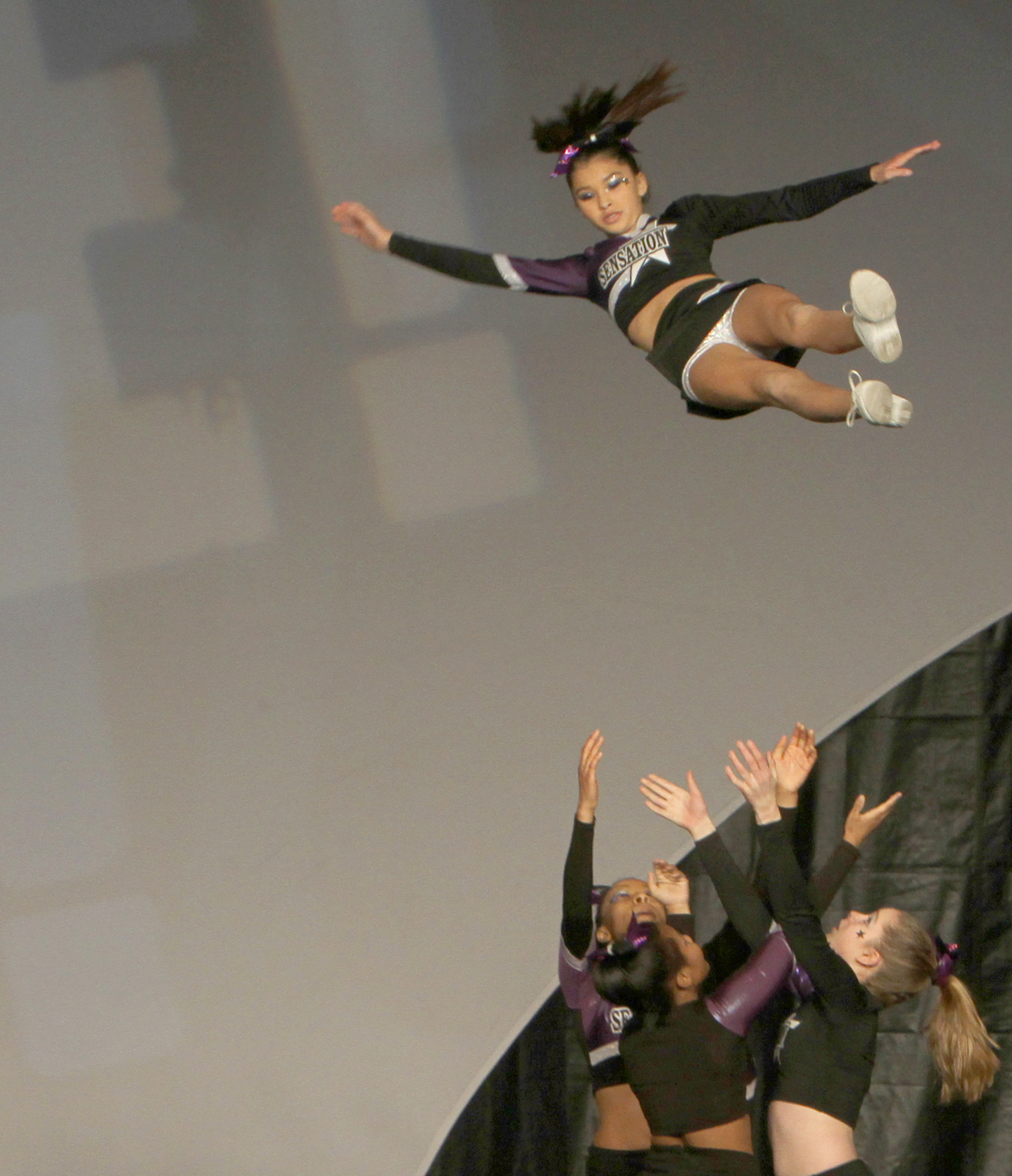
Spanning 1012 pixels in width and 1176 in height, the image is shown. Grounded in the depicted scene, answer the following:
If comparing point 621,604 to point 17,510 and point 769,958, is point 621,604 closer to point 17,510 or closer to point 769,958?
point 769,958

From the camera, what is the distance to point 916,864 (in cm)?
313

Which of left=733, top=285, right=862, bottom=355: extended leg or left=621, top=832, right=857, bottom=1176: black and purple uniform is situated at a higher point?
left=733, top=285, right=862, bottom=355: extended leg

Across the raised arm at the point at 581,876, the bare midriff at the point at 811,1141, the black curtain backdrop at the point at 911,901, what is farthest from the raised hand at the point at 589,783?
the black curtain backdrop at the point at 911,901

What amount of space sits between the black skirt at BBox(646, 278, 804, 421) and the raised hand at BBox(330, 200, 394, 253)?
514mm

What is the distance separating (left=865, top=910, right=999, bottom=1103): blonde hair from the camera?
2145 mm

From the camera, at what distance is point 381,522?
3.38 metres

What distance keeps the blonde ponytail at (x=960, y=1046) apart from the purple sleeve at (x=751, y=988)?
0.28 m

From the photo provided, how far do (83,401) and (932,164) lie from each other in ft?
7.74

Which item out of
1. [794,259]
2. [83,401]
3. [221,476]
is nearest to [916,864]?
[794,259]

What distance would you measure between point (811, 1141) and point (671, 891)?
0.55 metres

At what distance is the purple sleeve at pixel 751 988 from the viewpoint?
2225 millimetres

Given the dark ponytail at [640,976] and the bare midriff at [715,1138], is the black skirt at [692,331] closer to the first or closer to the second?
the dark ponytail at [640,976]

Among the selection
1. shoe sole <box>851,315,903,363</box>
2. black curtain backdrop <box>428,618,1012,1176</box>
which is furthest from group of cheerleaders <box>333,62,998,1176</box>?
black curtain backdrop <box>428,618,1012,1176</box>

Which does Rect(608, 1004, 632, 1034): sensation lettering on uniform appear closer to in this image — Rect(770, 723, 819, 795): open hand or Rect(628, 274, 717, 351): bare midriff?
Rect(770, 723, 819, 795): open hand
